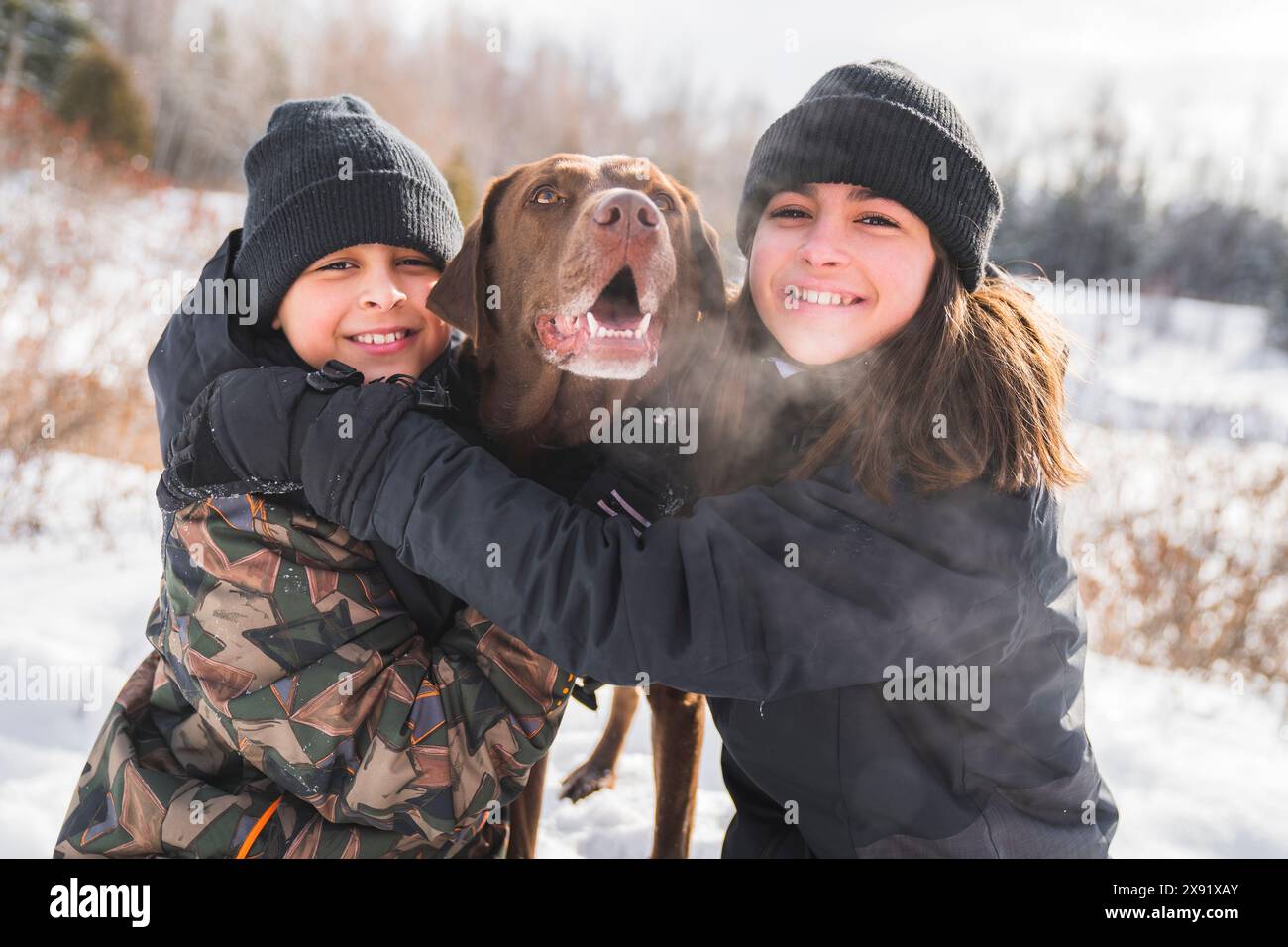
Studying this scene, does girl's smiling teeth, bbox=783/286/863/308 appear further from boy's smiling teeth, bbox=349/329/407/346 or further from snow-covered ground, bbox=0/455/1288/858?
snow-covered ground, bbox=0/455/1288/858

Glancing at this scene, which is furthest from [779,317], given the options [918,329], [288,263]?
[288,263]

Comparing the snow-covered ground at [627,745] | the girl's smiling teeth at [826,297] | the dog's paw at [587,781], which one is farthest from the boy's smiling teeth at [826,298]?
the dog's paw at [587,781]

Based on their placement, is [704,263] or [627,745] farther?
[627,745]

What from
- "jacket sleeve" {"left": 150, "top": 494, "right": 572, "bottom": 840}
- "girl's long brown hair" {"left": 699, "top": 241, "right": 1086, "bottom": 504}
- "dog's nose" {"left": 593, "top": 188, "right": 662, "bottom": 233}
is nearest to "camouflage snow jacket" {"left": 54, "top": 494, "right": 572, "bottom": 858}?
"jacket sleeve" {"left": 150, "top": 494, "right": 572, "bottom": 840}

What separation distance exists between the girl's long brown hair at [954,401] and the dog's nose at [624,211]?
0.62 meters

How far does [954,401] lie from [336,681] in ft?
4.99

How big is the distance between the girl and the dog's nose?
1.00 ft

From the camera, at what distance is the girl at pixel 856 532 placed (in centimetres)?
179

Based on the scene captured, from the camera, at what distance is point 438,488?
1839mm

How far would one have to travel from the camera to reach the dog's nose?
2.22 meters

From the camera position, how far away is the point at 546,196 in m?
2.50

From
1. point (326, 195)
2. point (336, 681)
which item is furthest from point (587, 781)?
point (326, 195)

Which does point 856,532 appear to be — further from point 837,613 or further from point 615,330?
point 615,330
